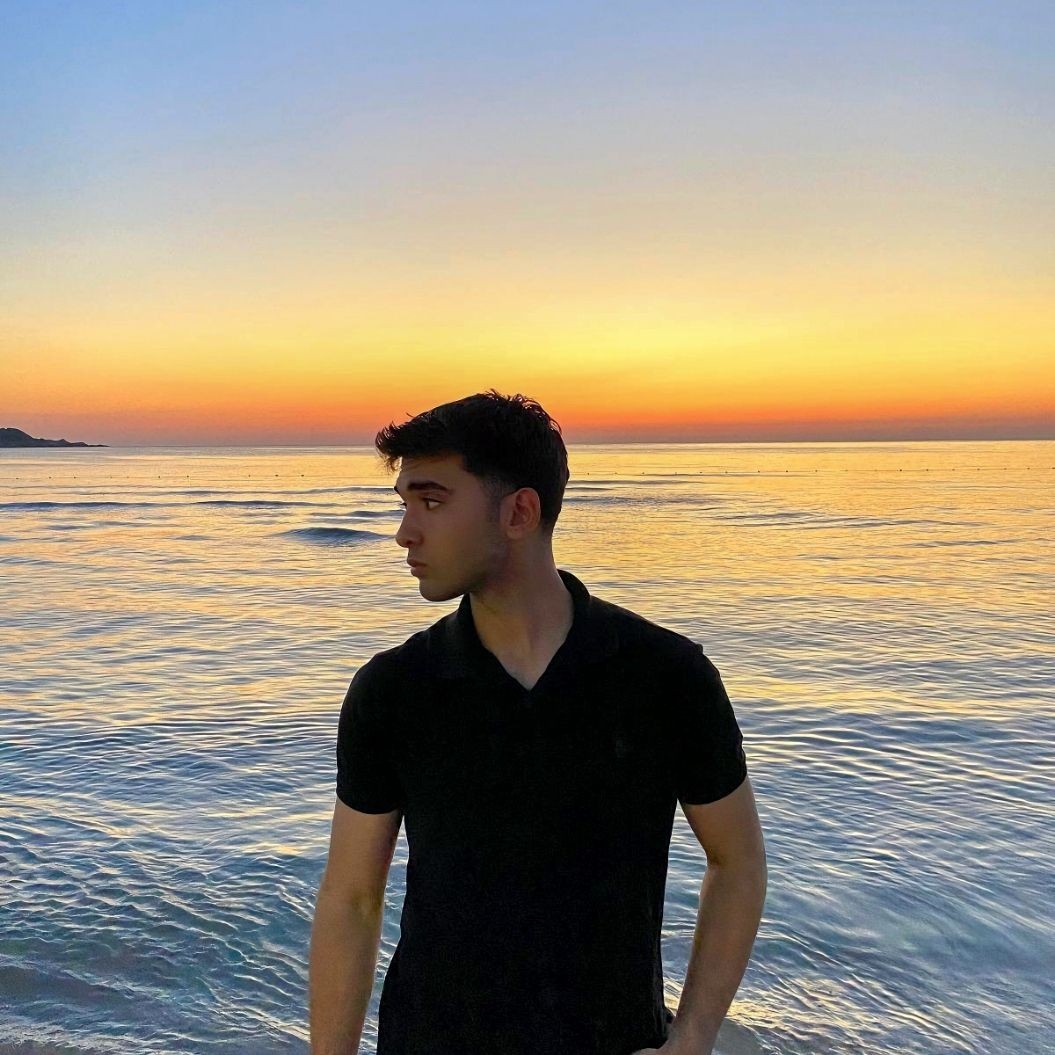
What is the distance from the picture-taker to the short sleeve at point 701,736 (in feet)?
6.94

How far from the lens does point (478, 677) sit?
6.97ft

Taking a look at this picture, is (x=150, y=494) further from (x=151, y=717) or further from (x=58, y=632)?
(x=151, y=717)

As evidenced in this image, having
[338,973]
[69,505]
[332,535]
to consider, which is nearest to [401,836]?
[338,973]

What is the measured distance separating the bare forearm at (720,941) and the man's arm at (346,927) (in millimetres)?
692

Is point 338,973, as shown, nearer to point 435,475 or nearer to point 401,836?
point 435,475

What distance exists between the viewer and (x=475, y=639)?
2.20 m

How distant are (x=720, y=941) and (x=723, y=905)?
0.25 feet

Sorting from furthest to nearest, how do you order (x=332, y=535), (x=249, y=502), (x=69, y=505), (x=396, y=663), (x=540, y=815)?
(x=249, y=502) → (x=69, y=505) → (x=332, y=535) → (x=396, y=663) → (x=540, y=815)

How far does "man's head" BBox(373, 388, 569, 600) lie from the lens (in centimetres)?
219

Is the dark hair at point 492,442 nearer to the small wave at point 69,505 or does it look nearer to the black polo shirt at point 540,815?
the black polo shirt at point 540,815

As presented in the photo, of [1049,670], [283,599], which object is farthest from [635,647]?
[283,599]

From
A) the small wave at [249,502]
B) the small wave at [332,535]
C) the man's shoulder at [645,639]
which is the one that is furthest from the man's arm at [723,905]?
the small wave at [249,502]

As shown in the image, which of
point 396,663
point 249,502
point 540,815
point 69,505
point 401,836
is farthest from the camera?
point 249,502

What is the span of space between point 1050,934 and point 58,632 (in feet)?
44.4
